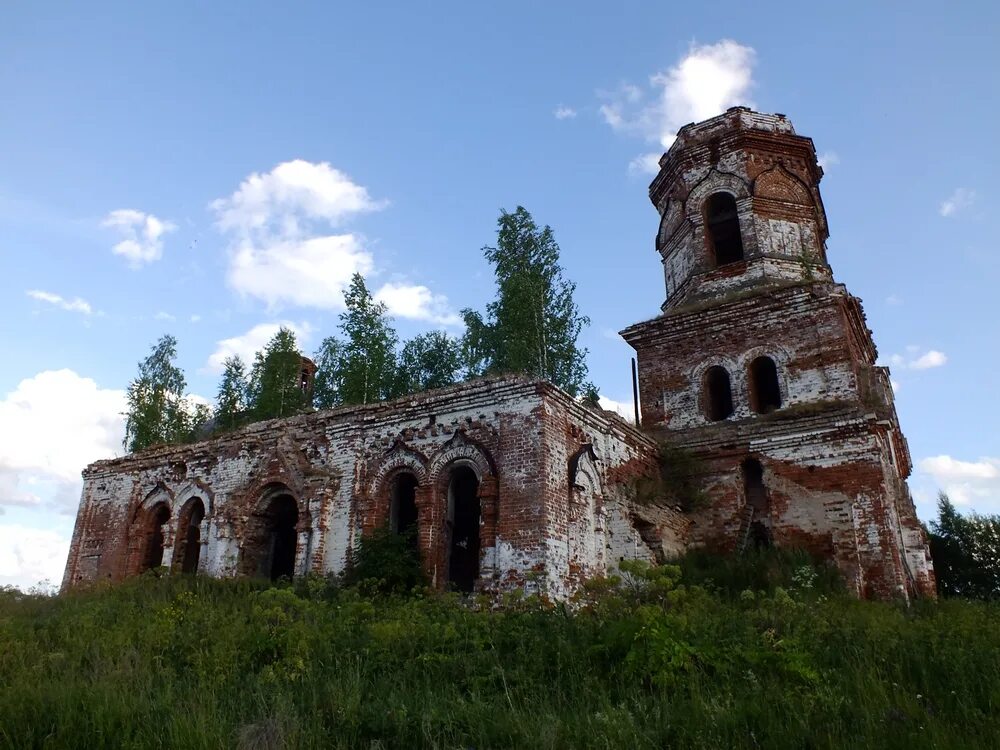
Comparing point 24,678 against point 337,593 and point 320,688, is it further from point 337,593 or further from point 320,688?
point 337,593

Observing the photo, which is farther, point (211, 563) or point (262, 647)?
point (211, 563)

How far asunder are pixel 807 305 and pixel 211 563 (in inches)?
508

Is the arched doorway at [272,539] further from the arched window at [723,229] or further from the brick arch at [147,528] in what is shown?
the arched window at [723,229]

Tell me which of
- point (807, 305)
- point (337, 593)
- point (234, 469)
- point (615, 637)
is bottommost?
point (615, 637)

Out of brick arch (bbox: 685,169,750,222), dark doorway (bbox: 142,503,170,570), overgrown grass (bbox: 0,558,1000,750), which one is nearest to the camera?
overgrown grass (bbox: 0,558,1000,750)

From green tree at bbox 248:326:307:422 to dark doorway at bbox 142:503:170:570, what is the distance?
8.16 meters

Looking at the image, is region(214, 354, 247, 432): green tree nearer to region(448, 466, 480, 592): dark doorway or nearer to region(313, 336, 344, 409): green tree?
region(313, 336, 344, 409): green tree

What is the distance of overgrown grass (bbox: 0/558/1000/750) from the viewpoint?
17.2 feet

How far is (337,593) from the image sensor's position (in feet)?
39.7

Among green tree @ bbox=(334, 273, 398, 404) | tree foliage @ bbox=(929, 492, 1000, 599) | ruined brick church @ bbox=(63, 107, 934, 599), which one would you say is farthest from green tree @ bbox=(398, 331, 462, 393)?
tree foliage @ bbox=(929, 492, 1000, 599)

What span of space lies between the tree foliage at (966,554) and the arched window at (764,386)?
36.8 feet

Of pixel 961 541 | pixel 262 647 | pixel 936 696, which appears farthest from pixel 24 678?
pixel 961 541

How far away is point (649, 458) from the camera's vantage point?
15.0 metres

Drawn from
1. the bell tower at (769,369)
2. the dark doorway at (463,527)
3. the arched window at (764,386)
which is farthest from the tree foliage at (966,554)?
the dark doorway at (463,527)
